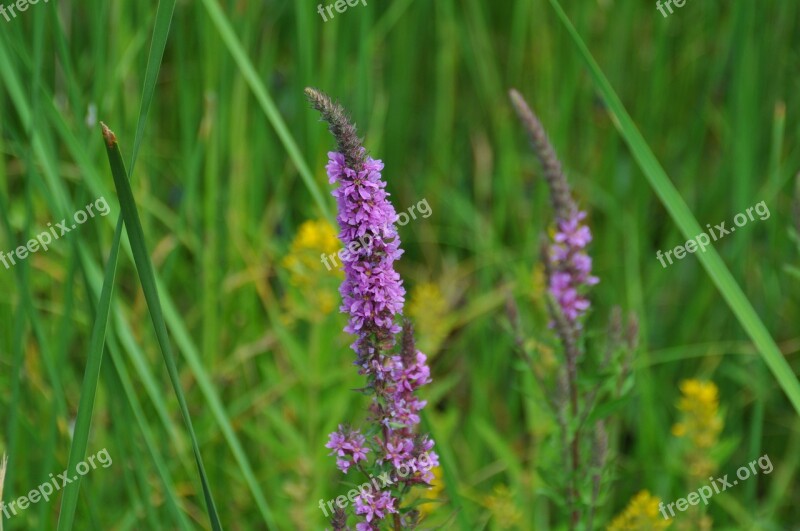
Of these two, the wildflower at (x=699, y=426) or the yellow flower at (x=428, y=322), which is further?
the yellow flower at (x=428, y=322)

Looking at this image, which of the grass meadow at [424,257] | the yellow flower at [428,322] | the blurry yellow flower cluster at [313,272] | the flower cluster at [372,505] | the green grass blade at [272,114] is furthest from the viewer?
the yellow flower at [428,322]

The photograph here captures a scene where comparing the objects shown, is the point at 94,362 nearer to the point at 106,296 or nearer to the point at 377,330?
the point at 106,296

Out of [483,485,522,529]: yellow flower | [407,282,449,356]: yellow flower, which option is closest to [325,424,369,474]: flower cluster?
[483,485,522,529]: yellow flower

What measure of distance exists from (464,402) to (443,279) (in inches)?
21.6

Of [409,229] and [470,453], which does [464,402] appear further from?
[409,229]

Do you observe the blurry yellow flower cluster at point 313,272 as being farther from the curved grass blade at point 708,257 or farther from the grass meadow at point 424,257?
the curved grass blade at point 708,257

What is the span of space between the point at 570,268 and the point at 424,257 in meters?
2.08

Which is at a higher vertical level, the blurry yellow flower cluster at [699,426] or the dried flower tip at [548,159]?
the dried flower tip at [548,159]

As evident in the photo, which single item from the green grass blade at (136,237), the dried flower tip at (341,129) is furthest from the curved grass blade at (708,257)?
the green grass blade at (136,237)

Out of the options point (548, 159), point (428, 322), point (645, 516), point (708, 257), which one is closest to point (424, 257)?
point (428, 322)

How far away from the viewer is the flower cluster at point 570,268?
2.16 meters

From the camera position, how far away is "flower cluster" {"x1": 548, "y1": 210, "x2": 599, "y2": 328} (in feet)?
7.10

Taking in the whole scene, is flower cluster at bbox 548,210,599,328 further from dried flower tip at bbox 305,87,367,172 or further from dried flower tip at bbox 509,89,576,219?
dried flower tip at bbox 305,87,367,172

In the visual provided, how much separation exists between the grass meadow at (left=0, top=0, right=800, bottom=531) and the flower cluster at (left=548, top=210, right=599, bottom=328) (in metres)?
0.06
